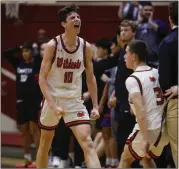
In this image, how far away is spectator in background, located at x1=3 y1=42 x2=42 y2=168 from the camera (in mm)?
9961

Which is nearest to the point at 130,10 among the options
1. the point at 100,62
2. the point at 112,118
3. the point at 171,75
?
the point at 100,62

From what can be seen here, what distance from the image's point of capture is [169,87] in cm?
670

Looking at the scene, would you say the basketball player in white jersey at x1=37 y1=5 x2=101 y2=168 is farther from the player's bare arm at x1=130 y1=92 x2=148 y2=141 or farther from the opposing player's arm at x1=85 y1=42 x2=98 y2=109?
the player's bare arm at x1=130 y1=92 x2=148 y2=141

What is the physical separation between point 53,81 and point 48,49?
0.37m

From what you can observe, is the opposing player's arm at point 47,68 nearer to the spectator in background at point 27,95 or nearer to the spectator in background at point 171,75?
the spectator in background at point 171,75

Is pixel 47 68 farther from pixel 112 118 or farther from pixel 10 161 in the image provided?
pixel 10 161

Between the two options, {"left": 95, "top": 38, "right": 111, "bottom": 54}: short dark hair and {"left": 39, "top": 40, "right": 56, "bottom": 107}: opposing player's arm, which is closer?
{"left": 39, "top": 40, "right": 56, "bottom": 107}: opposing player's arm

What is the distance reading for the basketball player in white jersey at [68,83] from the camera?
6.33 m

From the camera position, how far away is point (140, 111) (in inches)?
251

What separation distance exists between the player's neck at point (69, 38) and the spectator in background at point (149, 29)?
98.6 inches

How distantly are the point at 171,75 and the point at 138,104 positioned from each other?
0.56 m

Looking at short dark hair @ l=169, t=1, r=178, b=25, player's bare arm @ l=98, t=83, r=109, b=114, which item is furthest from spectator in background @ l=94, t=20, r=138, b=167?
short dark hair @ l=169, t=1, r=178, b=25

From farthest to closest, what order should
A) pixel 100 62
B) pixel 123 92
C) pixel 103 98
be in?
1. pixel 100 62
2. pixel 103 98
3. pixel 123 92

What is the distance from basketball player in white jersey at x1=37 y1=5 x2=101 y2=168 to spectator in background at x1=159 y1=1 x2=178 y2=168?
2.47ft
